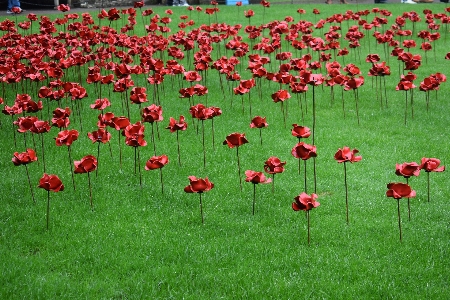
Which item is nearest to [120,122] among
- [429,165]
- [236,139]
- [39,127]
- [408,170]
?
[39,127]

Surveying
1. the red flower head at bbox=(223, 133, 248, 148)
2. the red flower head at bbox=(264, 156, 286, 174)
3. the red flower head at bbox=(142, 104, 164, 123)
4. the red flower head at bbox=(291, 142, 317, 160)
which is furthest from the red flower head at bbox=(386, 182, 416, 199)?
the red flower head at bbox=(142, 104, 164, 123)

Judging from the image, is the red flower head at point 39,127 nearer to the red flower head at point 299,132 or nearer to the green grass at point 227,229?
the green grass at point 227,229

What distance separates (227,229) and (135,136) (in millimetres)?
1522

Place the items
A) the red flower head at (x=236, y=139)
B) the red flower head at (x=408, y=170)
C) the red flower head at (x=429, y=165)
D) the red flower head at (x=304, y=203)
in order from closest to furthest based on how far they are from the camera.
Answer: the red flower head at (x=304, y=203)
the red flower head at (x=408, y=170)
the red flower head at (x=429, y=165)
the red flower head at (x=236, y=139)

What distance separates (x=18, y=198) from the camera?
7418 mm

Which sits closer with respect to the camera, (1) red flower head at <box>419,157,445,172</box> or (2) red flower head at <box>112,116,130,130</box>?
(1) red flower head at <box>419,157,445,172</box>

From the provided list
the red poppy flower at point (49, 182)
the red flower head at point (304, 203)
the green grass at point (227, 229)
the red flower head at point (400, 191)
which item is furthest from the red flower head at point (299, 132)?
the red poppy flower at point (49, 182)

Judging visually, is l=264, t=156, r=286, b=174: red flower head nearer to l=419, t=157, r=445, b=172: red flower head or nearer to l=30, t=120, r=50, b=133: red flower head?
l=419, t=157, r=445, b=172: red flower head

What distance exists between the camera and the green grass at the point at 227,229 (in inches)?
218

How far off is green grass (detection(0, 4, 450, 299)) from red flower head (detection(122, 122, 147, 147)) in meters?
0.65

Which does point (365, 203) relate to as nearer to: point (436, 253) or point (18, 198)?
point (436, 253)

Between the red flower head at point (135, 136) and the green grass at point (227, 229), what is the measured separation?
2.14ft

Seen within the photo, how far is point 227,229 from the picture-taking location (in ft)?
21.7

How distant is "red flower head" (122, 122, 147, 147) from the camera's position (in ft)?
23.5
